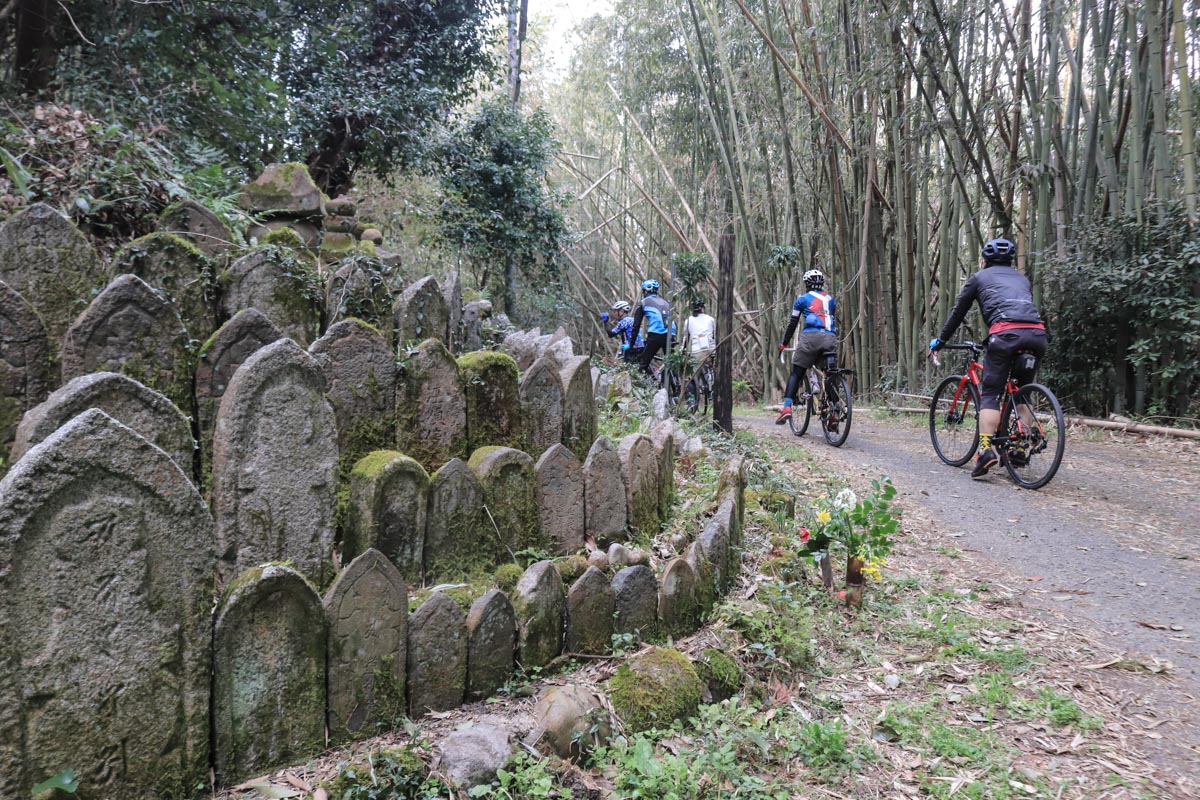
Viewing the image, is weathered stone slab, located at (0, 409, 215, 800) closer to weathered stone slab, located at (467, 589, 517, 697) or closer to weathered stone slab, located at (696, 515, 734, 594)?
weathered stone slab, located at (467, 589, 517, 697)

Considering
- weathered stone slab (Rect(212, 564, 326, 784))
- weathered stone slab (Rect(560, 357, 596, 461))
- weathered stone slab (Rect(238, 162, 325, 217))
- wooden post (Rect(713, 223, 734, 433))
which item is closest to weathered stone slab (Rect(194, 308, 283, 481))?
weathered stone slab (Rect(212, 564, 326, 784))

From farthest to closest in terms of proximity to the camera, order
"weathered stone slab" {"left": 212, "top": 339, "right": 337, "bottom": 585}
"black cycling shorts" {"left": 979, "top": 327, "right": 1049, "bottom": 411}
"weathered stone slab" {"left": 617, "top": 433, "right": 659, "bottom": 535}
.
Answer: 1. "black cycling shorts" {"left": 979, "top": 327, "right": 1049, "bottom": 411}
2. "weathered stone slab" {"left": 617, "top": 433, "right": 659, "bottom": 535}
3. "weathered stone slab" {"left": 212, "top": 339, "right": 337, "bottom": 585}

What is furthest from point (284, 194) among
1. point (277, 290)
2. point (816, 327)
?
point (816, 327)

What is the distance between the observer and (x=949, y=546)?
3.87 metres

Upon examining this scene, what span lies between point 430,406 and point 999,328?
4059 millimetres

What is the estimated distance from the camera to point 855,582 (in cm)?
299

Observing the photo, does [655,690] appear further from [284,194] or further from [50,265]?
[284,194]

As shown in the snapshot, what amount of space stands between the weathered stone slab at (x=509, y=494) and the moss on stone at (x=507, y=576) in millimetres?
112

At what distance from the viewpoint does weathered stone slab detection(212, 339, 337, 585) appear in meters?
1.87

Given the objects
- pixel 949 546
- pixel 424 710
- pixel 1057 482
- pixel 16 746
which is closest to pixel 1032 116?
pixel 1057 482

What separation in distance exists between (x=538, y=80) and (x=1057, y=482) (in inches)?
762

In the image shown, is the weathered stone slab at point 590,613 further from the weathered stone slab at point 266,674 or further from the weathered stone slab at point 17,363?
the weathered stone slab at point 17,363

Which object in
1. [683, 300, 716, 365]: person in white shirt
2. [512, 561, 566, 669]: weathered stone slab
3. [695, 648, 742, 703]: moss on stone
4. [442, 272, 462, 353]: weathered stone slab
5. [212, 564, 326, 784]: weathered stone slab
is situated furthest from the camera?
[683, 300, 716, 365]: person in white shirt

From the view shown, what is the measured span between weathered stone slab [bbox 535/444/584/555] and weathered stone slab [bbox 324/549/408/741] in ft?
3.03
